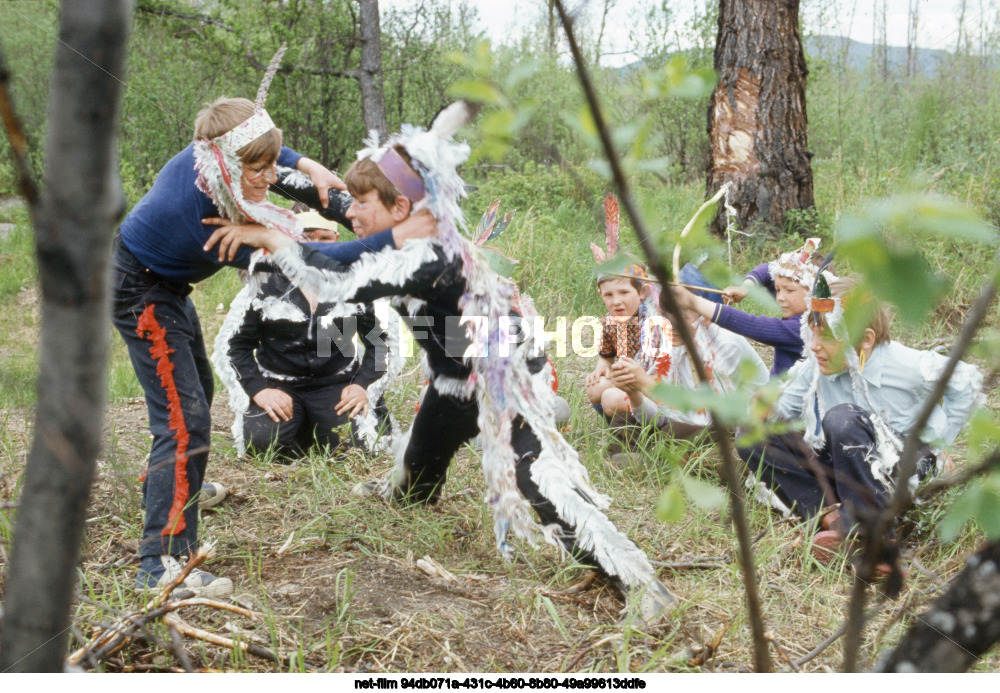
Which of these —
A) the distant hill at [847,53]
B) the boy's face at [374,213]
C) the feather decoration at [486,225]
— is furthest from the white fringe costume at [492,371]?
the distant hill at [847,53]

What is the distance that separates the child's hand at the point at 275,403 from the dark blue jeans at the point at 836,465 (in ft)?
5.92

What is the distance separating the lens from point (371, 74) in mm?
2111

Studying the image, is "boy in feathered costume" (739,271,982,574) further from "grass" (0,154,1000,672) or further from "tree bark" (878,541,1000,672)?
"tree bark" (878,541,1000,672)

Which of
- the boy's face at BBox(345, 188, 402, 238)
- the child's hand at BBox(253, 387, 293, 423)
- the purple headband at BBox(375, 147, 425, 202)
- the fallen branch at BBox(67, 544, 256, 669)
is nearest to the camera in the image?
the fallen branch at BBox(67, 544, 256, 669)

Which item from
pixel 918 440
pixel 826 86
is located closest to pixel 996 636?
pixel 918 440

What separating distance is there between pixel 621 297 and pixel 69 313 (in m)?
2.54

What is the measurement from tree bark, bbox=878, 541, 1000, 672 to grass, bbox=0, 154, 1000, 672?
475 millimetres

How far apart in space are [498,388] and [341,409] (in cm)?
133

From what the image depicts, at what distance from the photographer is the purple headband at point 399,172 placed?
5.89ft

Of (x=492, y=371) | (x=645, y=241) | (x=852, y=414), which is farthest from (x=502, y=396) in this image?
(x=645, y=241)

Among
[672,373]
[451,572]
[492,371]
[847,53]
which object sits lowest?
[451,572]

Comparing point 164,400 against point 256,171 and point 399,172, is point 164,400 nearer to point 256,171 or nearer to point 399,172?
point 256,171

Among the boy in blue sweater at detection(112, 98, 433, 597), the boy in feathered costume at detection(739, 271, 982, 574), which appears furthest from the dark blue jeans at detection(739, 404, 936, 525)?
the boy in blue sweater at detection(112, 98, 433, 597)

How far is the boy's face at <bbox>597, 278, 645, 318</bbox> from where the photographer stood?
2.98 meters
